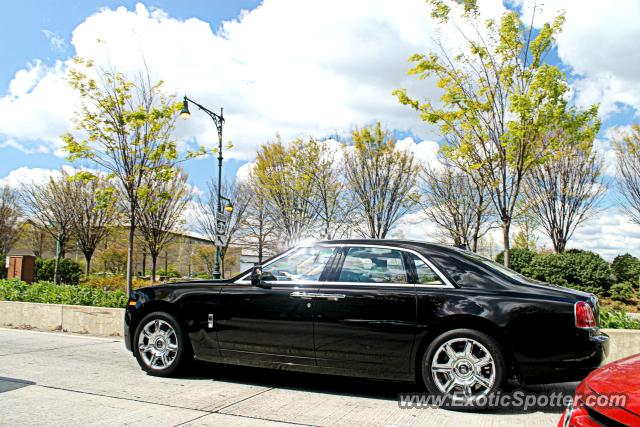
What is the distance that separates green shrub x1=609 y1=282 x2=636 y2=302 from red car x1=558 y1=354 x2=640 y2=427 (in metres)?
17.2

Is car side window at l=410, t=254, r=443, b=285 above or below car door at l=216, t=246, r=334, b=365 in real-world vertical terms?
above

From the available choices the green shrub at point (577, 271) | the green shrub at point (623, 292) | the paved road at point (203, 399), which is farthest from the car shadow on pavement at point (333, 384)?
the green shrub at point (577, 271)

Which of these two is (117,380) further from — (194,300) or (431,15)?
(431,15)

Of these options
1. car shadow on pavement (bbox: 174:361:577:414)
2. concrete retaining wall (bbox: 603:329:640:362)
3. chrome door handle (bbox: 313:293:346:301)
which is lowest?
car shadow on pavement (bbox: 174:361:577:414)

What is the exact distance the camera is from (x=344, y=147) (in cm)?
2589

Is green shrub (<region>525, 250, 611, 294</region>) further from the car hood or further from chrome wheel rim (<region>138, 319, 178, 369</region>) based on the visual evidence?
the car hood

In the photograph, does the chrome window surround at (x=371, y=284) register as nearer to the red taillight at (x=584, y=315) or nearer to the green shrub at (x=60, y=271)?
the red taillight at (x=584, y=315)

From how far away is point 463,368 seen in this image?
4.52 m

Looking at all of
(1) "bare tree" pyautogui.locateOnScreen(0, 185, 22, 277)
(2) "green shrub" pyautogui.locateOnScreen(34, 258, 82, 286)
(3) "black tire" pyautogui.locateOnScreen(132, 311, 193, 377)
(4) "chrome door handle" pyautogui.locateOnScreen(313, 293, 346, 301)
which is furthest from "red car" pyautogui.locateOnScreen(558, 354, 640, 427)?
(1) "bare tree" pyautogui.locateOnScreen(0, 185, 22, 277)

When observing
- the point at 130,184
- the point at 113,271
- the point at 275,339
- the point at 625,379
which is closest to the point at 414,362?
the point at 275,339

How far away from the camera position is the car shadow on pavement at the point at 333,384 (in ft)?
16.5

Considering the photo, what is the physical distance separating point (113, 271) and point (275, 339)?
42.1 m

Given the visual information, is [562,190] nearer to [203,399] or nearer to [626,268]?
[626,268]

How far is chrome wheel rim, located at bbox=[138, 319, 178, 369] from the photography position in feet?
18.6
